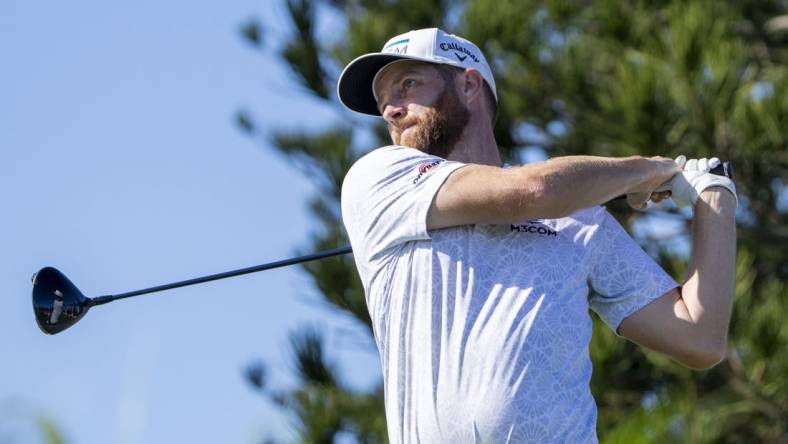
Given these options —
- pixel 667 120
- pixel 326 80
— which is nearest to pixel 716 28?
pixel 667 120

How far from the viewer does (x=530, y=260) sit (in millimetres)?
3166

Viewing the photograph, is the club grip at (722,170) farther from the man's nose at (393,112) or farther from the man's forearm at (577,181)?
the man's nose at (393,112)

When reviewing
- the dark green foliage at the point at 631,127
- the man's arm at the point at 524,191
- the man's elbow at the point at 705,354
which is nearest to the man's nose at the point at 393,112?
the man's arm at the point at 524,191

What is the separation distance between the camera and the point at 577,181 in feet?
10.5

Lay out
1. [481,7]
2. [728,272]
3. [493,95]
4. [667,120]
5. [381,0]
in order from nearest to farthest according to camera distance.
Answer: [728,272], [493,95], [667,120], [481,7], [381,0]

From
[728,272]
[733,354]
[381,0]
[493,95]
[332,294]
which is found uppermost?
[493,95]

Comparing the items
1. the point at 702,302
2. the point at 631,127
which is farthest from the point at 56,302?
the point at 631,127

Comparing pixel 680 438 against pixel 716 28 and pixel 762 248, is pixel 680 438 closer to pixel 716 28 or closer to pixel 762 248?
pixel 716 28

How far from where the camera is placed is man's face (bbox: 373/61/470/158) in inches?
139

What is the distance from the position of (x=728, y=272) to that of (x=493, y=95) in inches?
26.9

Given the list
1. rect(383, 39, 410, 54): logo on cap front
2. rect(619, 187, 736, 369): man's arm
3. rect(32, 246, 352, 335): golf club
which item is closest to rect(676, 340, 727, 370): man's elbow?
rect(619, 187, 736, 369): man's arm

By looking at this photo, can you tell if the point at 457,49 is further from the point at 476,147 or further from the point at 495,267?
the point at 495,267

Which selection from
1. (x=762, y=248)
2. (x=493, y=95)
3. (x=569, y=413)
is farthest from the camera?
(x=762, y=248)

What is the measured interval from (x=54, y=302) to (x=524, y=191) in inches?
42.6
